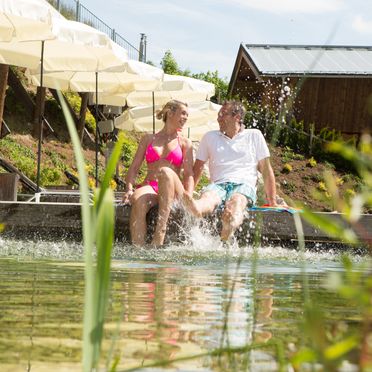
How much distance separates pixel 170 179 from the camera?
27.6 feet

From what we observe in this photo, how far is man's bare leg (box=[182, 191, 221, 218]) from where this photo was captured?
28.3 feet

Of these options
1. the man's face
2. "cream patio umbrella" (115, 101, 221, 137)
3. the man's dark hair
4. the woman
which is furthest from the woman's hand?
"cream patio umbrella" (115, 101, 221, 137)

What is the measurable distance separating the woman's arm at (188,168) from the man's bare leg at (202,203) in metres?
0.14

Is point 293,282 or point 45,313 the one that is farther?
point 293,282

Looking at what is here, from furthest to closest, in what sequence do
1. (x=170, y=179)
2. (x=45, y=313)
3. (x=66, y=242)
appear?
(x=66, y=242)
(x=170, y=179)
(x=45, y=313)

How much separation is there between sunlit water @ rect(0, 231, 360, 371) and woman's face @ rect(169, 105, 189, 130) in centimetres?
209

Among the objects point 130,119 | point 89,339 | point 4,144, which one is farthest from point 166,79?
point 89,339

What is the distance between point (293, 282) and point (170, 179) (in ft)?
11.0

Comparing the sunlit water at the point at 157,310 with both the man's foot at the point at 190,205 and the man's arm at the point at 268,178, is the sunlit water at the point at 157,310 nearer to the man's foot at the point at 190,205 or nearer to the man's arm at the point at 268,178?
the man's foot at the point at 190,205

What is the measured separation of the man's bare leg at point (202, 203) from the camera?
8617 millimetres

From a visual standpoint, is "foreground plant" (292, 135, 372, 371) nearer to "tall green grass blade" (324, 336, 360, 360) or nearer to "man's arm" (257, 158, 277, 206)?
"tall green grass blade" (324, 336, 360, 360)

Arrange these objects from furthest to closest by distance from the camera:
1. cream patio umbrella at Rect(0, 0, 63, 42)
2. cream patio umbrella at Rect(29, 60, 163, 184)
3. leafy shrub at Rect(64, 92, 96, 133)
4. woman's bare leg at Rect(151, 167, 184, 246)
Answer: leafy shrub at Rect(64, 92, 96, 133) < cream patio umbrella at Rect(29, 60, 163, 184) < cream patio umbrella at Rect(0, 0, 63, 42) < woman's bare leg at Rect(151, 167, 184, 246)

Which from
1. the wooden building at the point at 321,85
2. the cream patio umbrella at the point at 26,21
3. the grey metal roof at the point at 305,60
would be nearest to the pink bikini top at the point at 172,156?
the cream patio umbrella at the point at 26,21

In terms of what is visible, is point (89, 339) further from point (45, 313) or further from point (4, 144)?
point (4, 144)
